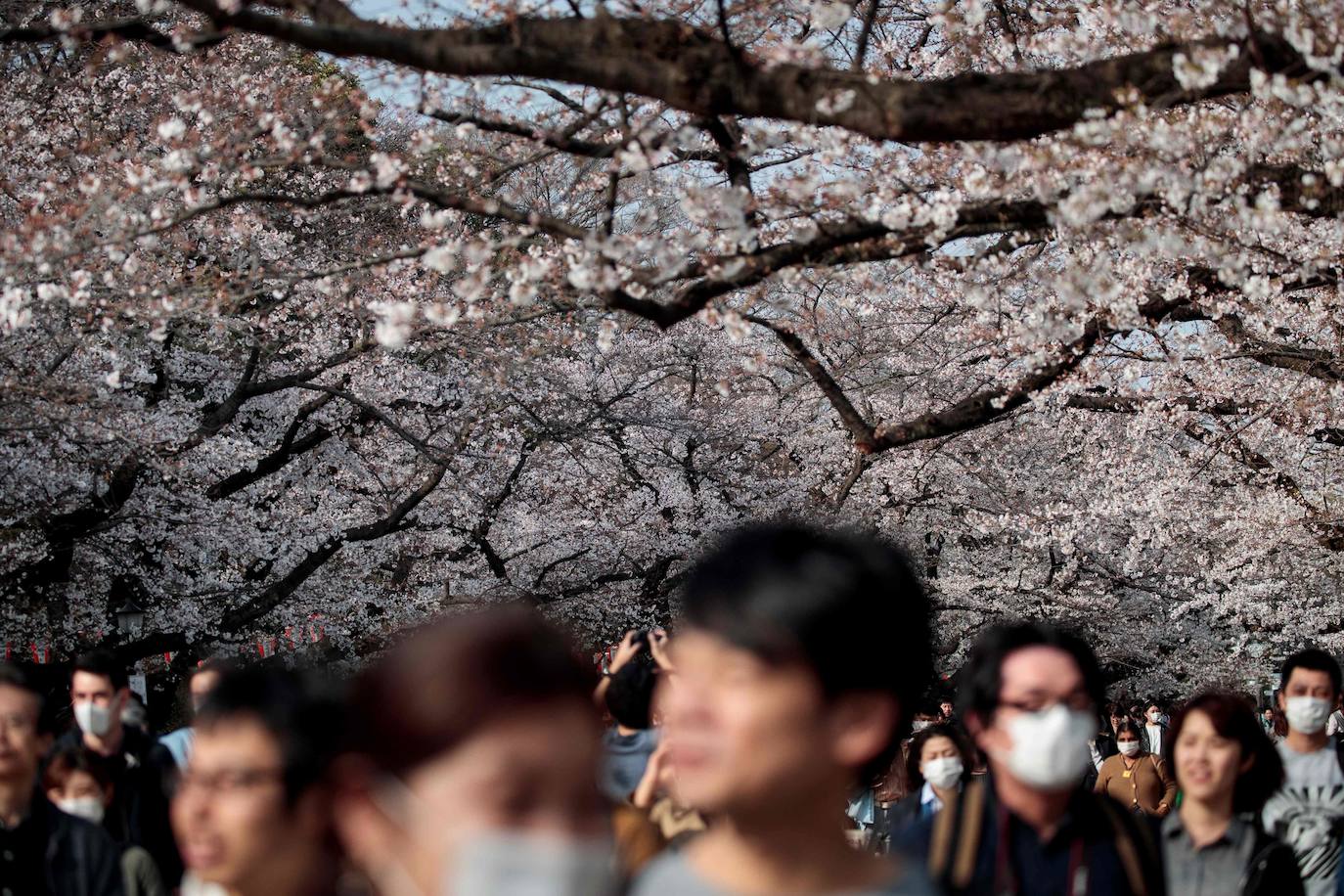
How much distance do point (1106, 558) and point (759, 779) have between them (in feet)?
78.7

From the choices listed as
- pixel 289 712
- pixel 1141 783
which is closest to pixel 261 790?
pixel 289 712

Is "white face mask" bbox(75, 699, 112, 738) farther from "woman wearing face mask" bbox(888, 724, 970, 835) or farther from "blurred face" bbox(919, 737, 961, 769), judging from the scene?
"blurred face" bbox(919, 737, 961, 769)

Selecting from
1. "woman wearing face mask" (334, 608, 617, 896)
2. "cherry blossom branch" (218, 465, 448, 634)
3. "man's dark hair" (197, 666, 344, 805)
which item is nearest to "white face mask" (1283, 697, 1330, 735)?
"man's dark hair" (197, 666, 344, 805)

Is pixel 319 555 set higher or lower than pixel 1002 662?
higher

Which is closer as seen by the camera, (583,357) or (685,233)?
(685,233)

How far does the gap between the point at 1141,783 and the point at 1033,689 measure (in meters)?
6.10

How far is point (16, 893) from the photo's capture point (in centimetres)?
394

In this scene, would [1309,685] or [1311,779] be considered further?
[1309,685]

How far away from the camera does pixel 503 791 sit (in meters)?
1.56

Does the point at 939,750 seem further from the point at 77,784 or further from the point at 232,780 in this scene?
the point at 232,780

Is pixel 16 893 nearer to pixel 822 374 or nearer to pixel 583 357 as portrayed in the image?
pixel 822 374

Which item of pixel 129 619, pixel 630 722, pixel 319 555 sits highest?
pixel 319 555

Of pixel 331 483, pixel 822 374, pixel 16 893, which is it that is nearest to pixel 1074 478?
pixel 331 483

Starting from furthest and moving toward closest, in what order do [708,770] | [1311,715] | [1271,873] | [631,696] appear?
[631,696]
[1311,715]
[1271,873]
[708,770]
